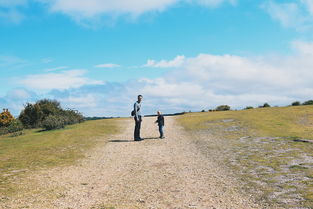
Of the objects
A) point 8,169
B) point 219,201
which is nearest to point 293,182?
point 219,201

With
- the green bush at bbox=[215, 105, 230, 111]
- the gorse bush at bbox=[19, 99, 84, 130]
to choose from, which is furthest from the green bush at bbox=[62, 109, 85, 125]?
the green bush at bbox=[215, 105, 230, 111]

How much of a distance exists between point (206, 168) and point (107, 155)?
21.6 ft

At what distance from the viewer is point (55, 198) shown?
29.2ft

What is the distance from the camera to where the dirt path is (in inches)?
326

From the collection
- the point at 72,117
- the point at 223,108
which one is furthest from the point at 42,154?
the point at 223,108

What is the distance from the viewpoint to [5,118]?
4653 centimetres

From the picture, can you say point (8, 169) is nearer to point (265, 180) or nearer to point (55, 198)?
point (55, 198)

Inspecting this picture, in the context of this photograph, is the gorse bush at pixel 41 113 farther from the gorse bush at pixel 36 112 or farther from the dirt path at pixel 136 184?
the dirt path at pixel 136 184

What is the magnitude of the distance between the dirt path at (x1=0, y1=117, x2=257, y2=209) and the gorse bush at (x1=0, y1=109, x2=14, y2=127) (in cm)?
3654

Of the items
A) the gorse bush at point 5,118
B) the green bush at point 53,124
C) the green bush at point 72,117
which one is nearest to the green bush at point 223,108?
the green bush at point 72,117

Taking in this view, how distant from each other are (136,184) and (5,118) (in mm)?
44058

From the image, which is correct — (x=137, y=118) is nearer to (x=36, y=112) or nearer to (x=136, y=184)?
(x=136, y=184)

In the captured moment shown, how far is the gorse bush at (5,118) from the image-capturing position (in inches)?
1805

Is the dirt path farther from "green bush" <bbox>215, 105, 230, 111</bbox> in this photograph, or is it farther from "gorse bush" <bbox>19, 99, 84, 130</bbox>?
"green bush" <bbox>215, 105, 230, 111</bbox>
